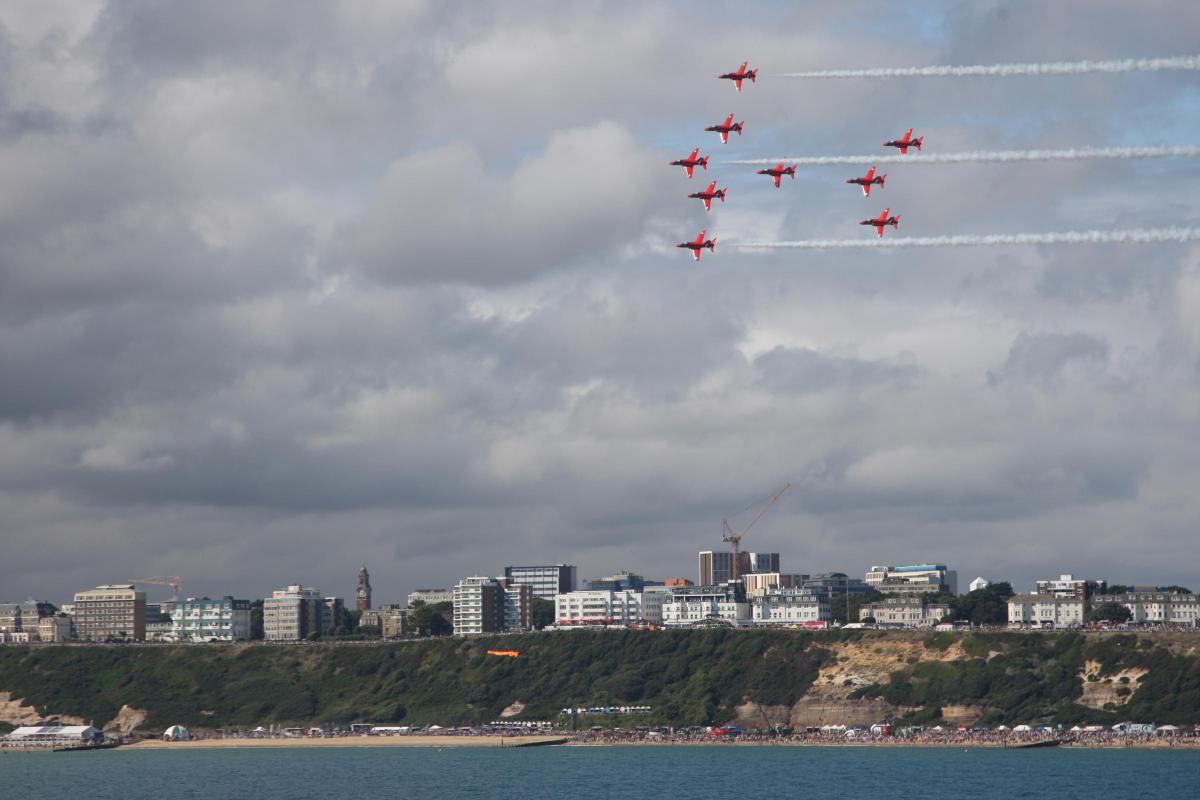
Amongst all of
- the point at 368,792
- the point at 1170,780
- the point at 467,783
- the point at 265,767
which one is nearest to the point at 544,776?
the point at 467,783

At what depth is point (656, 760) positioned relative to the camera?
194750 mm

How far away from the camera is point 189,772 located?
191m

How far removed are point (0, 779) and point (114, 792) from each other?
32155 mm

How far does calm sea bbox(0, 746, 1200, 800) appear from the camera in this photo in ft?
500

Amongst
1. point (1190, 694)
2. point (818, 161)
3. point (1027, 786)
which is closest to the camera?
point (818, 161)

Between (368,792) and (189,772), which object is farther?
(189,772)

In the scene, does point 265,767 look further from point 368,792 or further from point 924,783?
point 924,783

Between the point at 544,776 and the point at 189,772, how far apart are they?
44.2m

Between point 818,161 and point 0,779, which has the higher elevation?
point 818,161

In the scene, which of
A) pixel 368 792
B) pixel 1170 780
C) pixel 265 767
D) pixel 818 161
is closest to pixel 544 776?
pixel 368 792

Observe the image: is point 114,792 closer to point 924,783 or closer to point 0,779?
point 0,779

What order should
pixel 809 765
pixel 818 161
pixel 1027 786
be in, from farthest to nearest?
pixel 809 765 → pixel 1027 786 → pixel 818 161

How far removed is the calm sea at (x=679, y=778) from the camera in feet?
500

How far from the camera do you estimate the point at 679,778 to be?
561 feet
